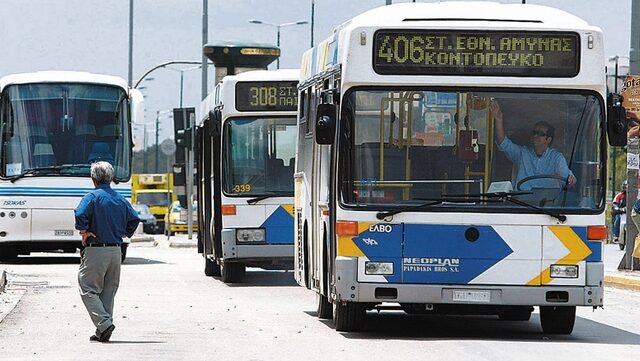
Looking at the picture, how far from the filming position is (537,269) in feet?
51.0

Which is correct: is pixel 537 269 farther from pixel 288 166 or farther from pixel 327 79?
pixel 288 166

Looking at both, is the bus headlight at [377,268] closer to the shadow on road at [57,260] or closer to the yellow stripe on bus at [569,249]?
the yellow stripe on bus at [569,249]

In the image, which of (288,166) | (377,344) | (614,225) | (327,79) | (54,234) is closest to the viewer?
(377,344)

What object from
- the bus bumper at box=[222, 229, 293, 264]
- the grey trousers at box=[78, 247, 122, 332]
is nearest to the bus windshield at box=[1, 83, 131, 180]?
the bus bumper at box=[222, 229, 293, 264]

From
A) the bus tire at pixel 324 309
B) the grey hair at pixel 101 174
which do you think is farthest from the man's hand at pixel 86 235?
the bus tire at pixel 324 309

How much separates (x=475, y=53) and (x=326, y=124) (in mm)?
1564

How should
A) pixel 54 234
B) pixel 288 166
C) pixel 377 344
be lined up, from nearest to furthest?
pixel 377 344
pixel 288 166
pixel 54 234

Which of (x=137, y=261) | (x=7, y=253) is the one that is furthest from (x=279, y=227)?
(x=137, y=261)

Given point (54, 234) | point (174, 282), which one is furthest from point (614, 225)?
point (174, 282)

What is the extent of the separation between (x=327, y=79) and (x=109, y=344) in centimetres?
355

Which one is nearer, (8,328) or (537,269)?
(537,269)

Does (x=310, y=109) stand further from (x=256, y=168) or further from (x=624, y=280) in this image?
(x=624, y=280)

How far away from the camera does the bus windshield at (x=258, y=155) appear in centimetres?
2519

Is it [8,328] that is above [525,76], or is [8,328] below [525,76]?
below
